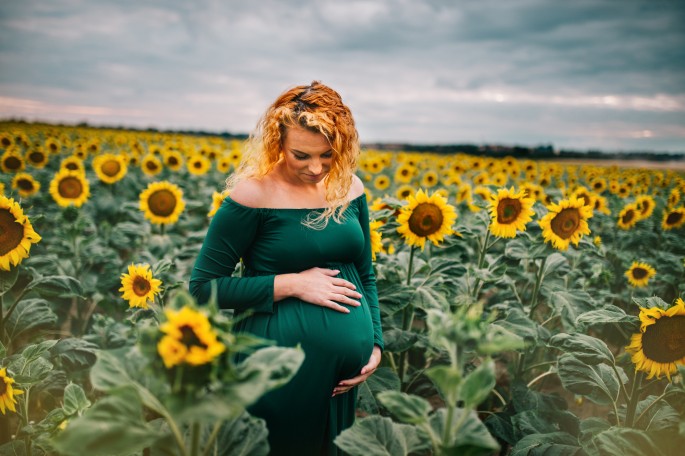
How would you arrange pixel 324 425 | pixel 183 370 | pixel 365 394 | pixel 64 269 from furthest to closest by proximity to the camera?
pixel 64 269 → pixel 365 394 → pixel 324 425 → pixel 183 370

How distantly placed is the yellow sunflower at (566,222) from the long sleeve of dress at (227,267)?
2.10 metres

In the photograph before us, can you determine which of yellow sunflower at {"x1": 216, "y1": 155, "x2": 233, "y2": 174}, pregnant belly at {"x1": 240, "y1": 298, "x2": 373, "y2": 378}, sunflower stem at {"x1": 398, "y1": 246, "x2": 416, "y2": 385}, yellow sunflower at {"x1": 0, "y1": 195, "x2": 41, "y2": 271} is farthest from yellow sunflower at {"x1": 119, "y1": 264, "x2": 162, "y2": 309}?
yellow sunflower at {"x1": 216, "y1": 155, "x2": 233, "y2": 174}

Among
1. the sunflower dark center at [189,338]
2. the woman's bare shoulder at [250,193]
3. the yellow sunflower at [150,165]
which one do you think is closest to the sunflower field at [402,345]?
the sunflower dark center at [189,338]

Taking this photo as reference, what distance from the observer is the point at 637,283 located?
4.71m

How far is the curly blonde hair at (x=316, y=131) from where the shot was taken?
86.3 inches

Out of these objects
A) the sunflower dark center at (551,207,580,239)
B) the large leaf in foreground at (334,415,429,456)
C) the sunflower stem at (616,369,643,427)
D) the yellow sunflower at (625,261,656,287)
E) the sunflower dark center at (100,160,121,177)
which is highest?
the sunflower dark center at (100,160,121,177)

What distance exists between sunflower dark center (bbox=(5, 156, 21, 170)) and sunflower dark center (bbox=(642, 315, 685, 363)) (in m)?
8.98

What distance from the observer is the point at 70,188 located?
570cm

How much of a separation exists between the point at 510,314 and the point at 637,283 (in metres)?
A: 2.72

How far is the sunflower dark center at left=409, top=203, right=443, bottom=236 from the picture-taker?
10.5ft

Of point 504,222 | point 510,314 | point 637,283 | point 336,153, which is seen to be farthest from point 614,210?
point 336,153

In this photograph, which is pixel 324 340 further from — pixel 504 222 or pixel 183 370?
pixel 504 222

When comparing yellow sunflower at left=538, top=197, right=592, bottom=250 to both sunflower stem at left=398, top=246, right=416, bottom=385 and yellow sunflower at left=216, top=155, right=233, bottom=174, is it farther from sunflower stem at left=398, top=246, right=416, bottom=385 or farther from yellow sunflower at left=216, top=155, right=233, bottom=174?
yellow sunflower at left=216, top=155, right=233, bottom=174

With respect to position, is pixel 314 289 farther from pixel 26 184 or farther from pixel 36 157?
pixel 36 157
